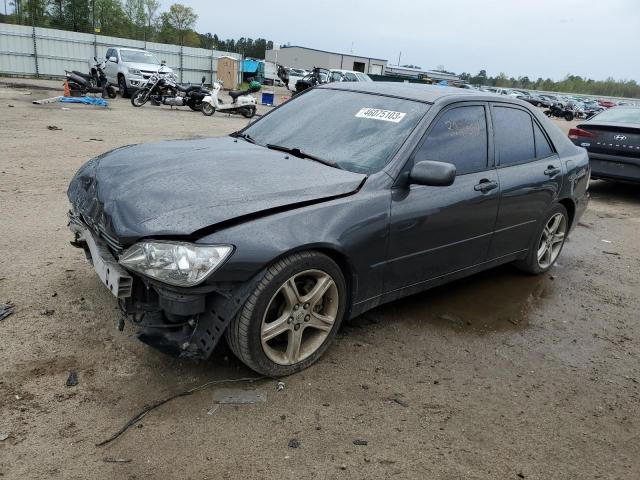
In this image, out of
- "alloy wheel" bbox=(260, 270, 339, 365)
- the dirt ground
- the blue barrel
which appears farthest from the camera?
the blue barrel

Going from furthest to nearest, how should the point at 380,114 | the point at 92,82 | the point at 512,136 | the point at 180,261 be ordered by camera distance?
1. the point at 92,82
2. the point at 512,136
3. the point at 380,114
4. the point at 180,261

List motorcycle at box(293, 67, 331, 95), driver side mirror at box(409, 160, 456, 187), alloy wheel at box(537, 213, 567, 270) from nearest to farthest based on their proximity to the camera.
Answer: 1. driver side mirror at box(409, 160, 456, 187)
2. alloy wheel at box(537, 213, 567, 270)
3. motorcycle at box(293, 67, 331, 95)

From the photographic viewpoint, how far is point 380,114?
370 cm

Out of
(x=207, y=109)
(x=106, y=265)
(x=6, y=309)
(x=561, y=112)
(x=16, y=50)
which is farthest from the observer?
(x=561, y=112)

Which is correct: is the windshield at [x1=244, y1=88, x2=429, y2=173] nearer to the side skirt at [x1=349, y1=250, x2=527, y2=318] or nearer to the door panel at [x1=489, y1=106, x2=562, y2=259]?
the side skirt at [x1=349, y1=250, x2=527, y2=318]

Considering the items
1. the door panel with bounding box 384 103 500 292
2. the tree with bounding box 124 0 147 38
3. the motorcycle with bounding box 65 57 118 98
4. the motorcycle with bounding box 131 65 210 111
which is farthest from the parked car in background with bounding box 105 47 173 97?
the tree with bounding box 124 0 147 38

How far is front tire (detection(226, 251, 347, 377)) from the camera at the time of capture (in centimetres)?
275


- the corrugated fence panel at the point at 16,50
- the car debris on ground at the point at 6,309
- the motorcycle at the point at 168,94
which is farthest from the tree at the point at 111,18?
the car debris on ground at the point at 6,309

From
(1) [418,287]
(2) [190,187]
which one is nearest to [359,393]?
(1) [418,287]

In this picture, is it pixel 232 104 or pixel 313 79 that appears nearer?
pixel 232 104

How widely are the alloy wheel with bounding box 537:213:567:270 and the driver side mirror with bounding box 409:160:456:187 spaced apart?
7.14 feet

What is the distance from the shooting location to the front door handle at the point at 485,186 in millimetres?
3848

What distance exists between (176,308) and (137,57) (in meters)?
20.8

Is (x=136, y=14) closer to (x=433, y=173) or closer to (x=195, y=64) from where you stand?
(x=195, y=64)
